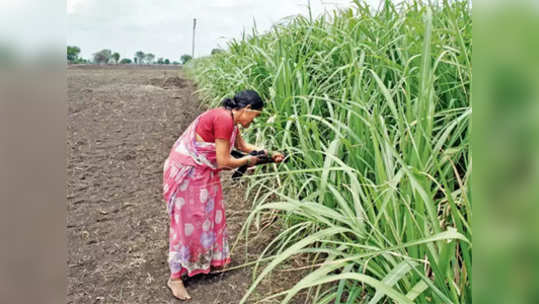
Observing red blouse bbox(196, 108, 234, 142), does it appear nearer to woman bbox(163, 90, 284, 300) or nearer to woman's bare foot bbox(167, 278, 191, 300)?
woman bbox(163, 90, 284, 300)

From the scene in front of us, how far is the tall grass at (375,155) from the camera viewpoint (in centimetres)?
94


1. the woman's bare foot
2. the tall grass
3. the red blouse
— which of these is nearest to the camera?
the tall grass

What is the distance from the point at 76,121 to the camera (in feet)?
Result: 16.7

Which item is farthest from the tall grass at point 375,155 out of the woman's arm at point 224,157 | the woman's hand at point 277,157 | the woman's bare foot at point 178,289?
the woman's bare foot at point 178,289

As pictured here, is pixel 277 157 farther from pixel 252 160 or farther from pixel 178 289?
pixel 178 289

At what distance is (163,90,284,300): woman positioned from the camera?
5.58ft

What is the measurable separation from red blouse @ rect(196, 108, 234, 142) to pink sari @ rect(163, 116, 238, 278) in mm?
38

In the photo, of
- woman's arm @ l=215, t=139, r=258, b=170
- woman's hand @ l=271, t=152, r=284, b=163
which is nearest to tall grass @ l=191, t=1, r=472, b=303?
woman's hand @ l=271, t=152, r=284, b=163

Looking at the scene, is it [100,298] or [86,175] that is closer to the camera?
[100,298]

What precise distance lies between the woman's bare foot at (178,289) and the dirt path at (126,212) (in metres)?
0.04

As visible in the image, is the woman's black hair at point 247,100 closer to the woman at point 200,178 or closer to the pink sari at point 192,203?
the woman at point 200,178
